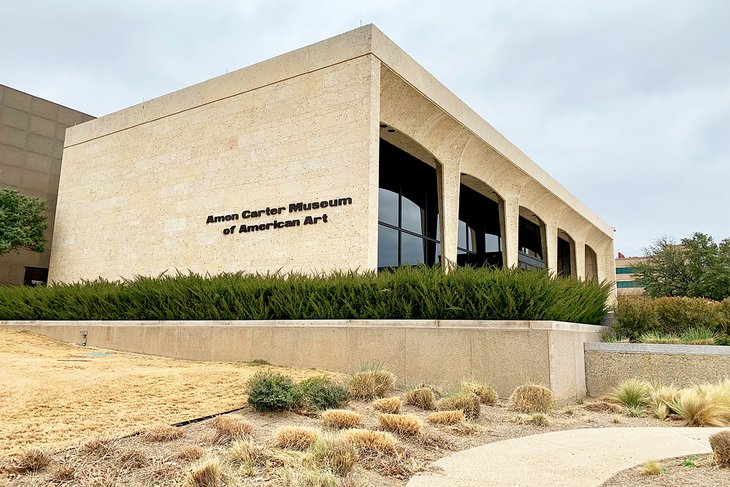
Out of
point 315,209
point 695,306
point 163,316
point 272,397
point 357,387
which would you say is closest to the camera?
point 272,397

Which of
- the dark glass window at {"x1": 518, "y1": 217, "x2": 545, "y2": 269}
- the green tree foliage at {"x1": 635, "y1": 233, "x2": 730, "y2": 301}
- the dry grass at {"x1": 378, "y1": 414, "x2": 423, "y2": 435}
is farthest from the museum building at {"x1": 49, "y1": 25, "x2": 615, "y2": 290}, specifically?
the green tree foliage at {"x1": 635, "y1": 233, "x2": 730, "y2": 301}

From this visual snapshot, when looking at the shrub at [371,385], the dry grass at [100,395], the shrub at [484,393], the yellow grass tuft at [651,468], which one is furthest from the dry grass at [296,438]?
the shrub at [484,393]

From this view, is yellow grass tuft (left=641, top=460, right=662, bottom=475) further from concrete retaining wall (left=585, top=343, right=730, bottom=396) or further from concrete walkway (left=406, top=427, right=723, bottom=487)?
concrete retaining wall (left=585, top=343, right=730, bottom=396)

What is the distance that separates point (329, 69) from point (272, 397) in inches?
450

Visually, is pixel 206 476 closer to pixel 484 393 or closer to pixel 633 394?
pixel 484 393

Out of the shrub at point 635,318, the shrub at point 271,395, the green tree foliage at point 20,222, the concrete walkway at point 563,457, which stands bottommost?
the concrete walkway at point 563,457

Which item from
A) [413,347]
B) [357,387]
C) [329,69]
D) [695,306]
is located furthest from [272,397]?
[329,69]

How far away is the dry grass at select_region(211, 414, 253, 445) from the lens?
593cm

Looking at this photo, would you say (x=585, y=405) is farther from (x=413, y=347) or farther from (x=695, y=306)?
(x=695, y=306)

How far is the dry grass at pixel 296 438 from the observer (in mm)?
5816

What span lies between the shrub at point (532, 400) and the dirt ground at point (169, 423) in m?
0.21

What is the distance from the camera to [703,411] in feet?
26.2

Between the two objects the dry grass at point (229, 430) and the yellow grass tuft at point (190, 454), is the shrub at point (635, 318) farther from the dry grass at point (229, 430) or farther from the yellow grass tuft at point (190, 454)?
the yellow grass tuft at point (190, 454)

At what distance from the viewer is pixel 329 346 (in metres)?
11.6
